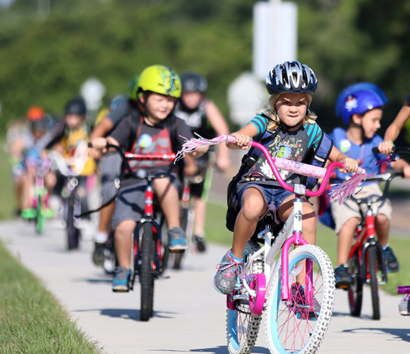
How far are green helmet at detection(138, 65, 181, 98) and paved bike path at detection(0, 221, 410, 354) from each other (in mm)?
1770

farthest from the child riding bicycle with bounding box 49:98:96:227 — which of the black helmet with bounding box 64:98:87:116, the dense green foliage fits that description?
the dense green foliage

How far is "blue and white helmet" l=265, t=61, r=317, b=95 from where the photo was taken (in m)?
5.60

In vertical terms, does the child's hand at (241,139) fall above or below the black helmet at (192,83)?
below

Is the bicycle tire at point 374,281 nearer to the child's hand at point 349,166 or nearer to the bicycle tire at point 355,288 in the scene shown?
the bicycle tire at point 355,288

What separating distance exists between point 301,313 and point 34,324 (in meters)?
2.13

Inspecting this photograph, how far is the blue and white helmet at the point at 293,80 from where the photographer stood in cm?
560

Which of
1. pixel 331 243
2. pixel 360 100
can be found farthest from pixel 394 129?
pixel 331 243

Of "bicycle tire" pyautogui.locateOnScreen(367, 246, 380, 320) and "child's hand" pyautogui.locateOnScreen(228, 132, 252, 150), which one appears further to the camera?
"bicycle tire" pyautogui.locateOnScreen(367, 246, 380, 320)

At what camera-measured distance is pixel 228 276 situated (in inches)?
225

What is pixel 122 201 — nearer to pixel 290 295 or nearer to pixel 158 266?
pixel 158 266

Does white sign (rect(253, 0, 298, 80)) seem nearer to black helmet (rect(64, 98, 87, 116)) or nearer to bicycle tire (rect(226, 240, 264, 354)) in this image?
black helmet (rect(64, 98, 87, 116))

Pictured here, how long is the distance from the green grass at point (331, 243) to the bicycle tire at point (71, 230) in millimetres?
2197

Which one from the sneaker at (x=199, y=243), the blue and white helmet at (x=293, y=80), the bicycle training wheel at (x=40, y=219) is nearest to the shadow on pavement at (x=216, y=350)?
the blue and white helmet at (x=293, y=80)

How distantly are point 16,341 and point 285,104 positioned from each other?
2.12m
